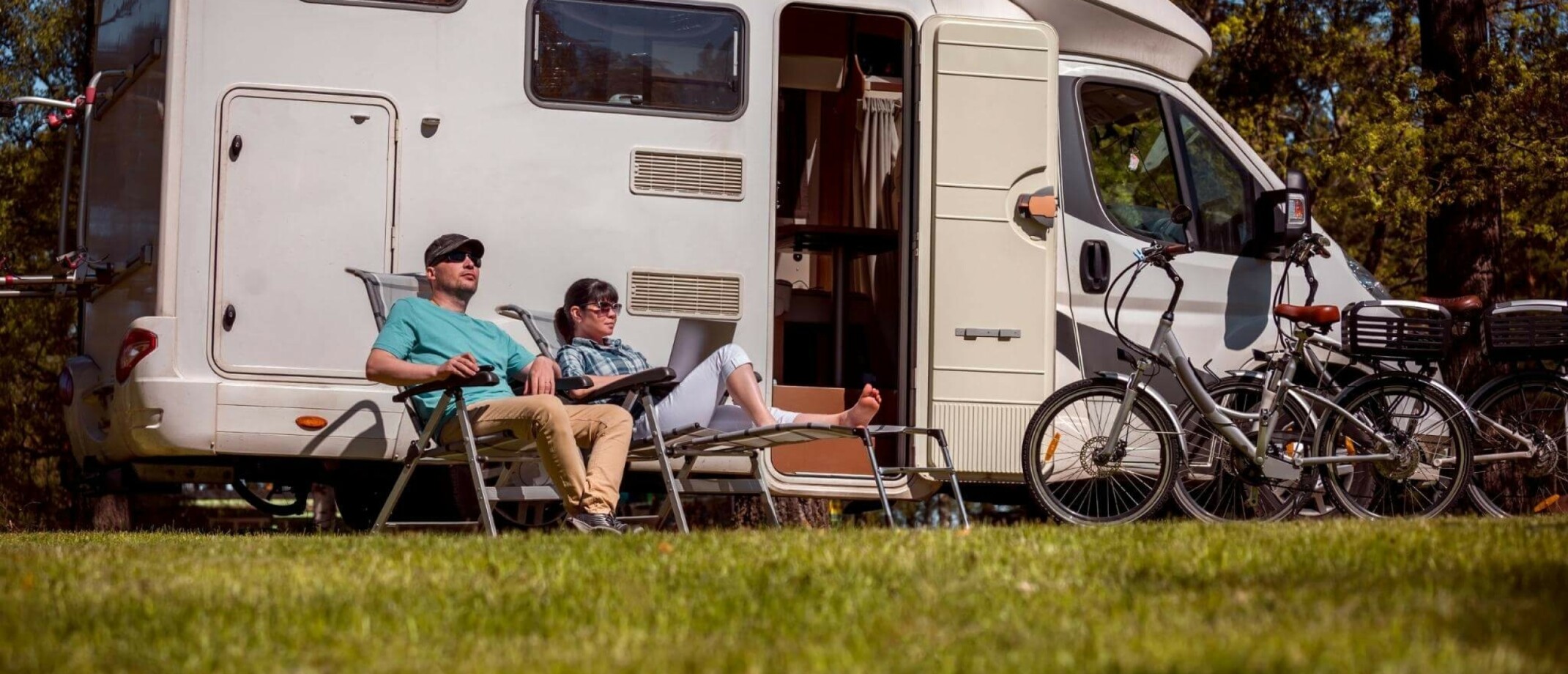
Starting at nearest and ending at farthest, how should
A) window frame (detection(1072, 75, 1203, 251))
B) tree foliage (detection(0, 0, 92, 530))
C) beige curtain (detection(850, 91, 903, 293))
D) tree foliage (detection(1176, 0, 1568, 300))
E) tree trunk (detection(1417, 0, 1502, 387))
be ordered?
1. window frame (detection(1072, 75, 1203, 251))
2. beige curtain (detection(850, 91, 903, 293))
3. tree foliage (detection(1176, 0, 1568, 300))
4. tree trunk (detection(1417, 0, 1502, 387))
5. tree foliage (detection(0, 0, 92, 530))

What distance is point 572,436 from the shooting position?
6184mm

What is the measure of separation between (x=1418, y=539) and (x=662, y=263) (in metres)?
3.15

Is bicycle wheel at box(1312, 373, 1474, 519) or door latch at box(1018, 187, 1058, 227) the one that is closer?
bicycle wheel at box(1312, 373, 1474, 519)

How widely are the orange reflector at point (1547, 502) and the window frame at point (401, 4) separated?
474cm

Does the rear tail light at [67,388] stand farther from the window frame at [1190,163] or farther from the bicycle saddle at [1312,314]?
the bicycle saddle at [1312,314]

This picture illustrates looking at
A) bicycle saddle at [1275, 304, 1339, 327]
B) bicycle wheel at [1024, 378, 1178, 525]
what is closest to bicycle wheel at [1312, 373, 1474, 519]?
bicycle saddle at [1275, 304, 1339, 327]

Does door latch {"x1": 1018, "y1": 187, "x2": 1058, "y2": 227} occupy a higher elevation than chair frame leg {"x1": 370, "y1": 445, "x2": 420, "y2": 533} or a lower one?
higher

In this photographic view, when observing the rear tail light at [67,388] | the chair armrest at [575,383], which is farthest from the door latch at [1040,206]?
the rear tail light at [67,388]

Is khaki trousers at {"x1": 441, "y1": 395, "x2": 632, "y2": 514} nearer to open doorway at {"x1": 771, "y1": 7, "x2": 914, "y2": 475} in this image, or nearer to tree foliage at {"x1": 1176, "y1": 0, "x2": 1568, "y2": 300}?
open doorway at {"x1": 771, "y1": 7, "x2": 914, "y2": 475}

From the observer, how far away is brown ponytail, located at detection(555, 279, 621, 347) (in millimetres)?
6816

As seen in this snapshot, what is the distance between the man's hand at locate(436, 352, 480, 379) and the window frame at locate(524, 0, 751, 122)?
1292 mm

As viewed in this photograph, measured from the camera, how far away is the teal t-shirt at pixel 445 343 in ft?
21.4

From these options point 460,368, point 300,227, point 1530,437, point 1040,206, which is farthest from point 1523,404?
point 300,227

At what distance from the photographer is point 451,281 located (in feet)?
22.1
